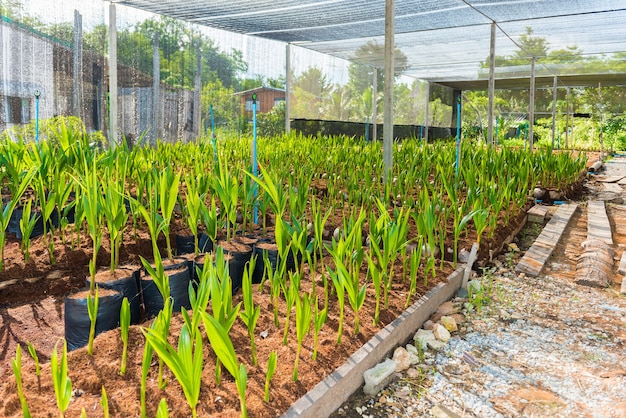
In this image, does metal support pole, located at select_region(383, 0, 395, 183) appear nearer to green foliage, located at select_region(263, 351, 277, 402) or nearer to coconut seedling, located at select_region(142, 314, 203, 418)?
green foliage, located at select_region(263, 351, 277, 402)

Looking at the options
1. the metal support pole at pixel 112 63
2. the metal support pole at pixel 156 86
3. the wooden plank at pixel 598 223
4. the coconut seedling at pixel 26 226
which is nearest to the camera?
the coconut seedling at pixel 26 226

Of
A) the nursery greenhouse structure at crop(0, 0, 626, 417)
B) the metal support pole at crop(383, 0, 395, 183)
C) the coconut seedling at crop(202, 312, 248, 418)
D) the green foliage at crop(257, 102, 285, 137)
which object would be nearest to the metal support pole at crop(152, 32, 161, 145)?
the nursery greenhouse structure at crop(0, 0, 626, 417)

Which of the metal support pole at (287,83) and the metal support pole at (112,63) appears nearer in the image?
the metal support pole at (112,63)

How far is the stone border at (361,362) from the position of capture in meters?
1.39

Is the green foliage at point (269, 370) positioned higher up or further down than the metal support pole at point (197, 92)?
further down

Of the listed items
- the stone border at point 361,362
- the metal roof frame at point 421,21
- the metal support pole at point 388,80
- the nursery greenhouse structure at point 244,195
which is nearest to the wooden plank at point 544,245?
the nursery greenhouse structure at point 244,195

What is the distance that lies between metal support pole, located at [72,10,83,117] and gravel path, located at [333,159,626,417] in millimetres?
5103

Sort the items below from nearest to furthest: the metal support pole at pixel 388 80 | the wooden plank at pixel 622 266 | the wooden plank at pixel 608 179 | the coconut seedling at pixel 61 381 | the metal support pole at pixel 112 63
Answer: the coconut seedling at pixel 61 381 → the wooden plank at pixel 622 266 → the metal support pole at pixel 388 80 → the metal support pole at pixel 112 63 → the wooden plank at pixel 608 179

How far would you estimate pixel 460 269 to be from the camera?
264cm

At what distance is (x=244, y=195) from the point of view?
2.84 m

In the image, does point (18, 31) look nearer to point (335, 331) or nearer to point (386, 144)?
point (386, 144)

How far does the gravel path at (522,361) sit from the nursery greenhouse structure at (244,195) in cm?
11

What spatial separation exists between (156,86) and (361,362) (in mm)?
6274

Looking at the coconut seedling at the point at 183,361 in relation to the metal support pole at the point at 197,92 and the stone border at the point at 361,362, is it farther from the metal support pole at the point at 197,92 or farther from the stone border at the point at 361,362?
the metal support pole at the point at 197,92
